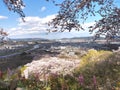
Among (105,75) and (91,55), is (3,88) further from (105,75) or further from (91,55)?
(91,55)

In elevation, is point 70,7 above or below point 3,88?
above

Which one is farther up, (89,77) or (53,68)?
(53,68)

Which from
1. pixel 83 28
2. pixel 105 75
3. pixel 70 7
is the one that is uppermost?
pixel 70 7

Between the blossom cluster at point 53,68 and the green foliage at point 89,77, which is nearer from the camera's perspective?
the green foliage at point 89,77

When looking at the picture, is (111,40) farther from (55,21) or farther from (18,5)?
(18,5)

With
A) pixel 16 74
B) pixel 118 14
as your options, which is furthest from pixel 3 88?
pixel 118 14

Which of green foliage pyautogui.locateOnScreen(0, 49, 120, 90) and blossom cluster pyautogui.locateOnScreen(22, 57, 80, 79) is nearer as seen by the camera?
green foliage pyautogui.locateOnScreen(0, 49, 120, 90)

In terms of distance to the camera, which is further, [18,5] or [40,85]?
[18,5]

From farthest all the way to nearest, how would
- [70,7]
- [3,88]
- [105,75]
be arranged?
[70,7] → [105,75] → [3,88]

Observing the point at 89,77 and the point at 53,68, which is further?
the point at 53,68

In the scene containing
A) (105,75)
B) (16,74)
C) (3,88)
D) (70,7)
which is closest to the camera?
(3,88)
